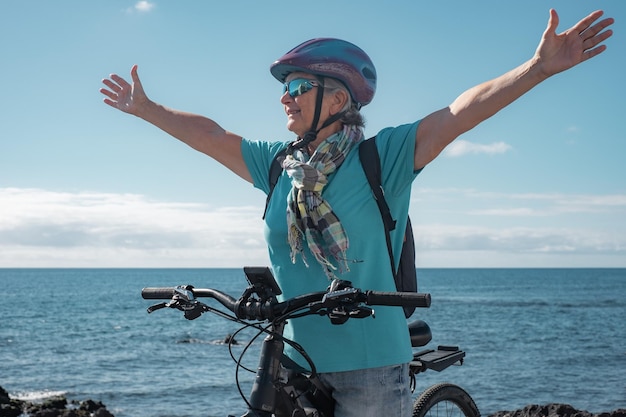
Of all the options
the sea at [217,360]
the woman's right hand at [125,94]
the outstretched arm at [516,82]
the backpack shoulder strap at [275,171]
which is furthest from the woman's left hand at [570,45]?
the sea at [217,360]

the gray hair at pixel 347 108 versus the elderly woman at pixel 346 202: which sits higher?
the gray hair at pixel 347 108

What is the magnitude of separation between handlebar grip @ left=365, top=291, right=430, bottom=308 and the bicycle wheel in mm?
2191

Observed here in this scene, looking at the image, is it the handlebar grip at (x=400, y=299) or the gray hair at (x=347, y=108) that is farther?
the gray hair at (x=347, y=108)

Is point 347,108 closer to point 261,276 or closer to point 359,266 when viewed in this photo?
point 359,266

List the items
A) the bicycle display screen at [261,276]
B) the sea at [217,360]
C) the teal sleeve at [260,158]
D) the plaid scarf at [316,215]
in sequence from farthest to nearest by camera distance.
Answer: the sea at [217,360]
the teal sleeve at [260,158]
the plaid scarf at [316,215]
the bicycle display screen at [261,276]

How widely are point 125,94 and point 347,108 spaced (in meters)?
1.46

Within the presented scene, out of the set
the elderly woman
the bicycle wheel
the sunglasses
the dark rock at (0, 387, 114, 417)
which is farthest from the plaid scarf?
the dark rock at (0, 387, 114, 417)

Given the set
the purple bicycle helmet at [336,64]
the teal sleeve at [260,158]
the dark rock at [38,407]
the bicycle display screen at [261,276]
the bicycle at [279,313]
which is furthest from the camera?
the dark rock at [38,407]

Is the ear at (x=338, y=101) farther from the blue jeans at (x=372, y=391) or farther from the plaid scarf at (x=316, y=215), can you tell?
the blue jeans at (x=372, y=391)

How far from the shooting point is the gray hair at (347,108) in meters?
3.70

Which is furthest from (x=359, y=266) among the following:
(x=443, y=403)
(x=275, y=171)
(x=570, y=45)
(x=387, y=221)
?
(x=443, y=403)

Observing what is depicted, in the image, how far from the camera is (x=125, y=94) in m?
4.46

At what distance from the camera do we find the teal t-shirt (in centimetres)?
340

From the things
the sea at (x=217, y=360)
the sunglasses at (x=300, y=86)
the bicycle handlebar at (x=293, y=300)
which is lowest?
the sea at (x=217, y=360)
